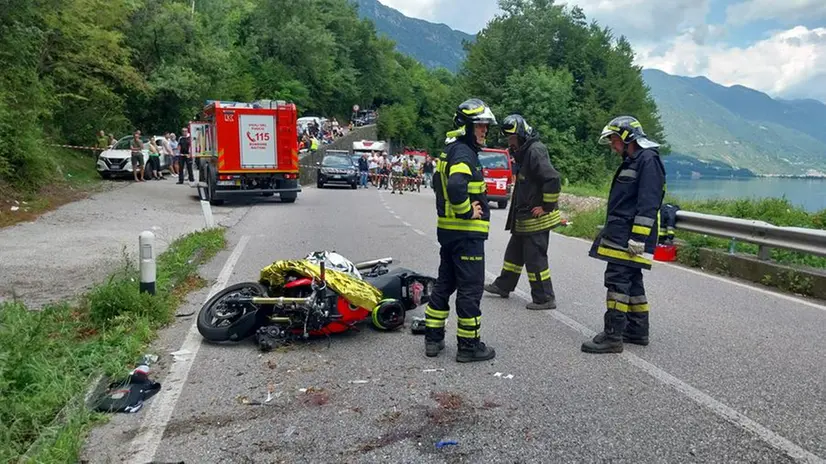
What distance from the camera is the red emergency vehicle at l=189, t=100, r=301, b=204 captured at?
19.1 meters

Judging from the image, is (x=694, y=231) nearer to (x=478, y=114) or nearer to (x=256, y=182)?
(x=478, y=114)

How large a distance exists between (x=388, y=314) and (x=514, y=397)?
6.03ft

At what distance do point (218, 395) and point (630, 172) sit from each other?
3.65 metres

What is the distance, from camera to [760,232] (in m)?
8.77

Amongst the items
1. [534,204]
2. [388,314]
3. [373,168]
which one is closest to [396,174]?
[373,168]

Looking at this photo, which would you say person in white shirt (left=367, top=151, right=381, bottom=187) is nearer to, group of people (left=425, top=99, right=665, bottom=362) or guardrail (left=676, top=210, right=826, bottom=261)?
guardrail (left=676, top=210, right=826, bottom=261)

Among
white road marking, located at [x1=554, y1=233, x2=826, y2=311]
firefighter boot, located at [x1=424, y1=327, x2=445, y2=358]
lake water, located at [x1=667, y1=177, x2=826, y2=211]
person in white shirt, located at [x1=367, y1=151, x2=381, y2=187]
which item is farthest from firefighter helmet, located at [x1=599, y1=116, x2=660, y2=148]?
person in white shirt, located at [x1=367, y1=151, x2=381, y2=187]

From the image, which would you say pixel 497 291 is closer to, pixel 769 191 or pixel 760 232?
pixel 760 232

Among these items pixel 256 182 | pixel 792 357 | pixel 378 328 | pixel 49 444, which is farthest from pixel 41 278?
pixel 256 182

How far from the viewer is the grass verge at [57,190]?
14.0 meters

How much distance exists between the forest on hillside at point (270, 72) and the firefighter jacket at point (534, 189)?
497 inches

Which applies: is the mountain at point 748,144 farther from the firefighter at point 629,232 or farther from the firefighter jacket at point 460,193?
the firefighter jacket at point 460,193

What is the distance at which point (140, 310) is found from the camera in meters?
6.23

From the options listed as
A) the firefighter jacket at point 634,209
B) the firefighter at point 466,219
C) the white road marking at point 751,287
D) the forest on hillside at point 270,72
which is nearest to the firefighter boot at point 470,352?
the firefighter at point 466,219
